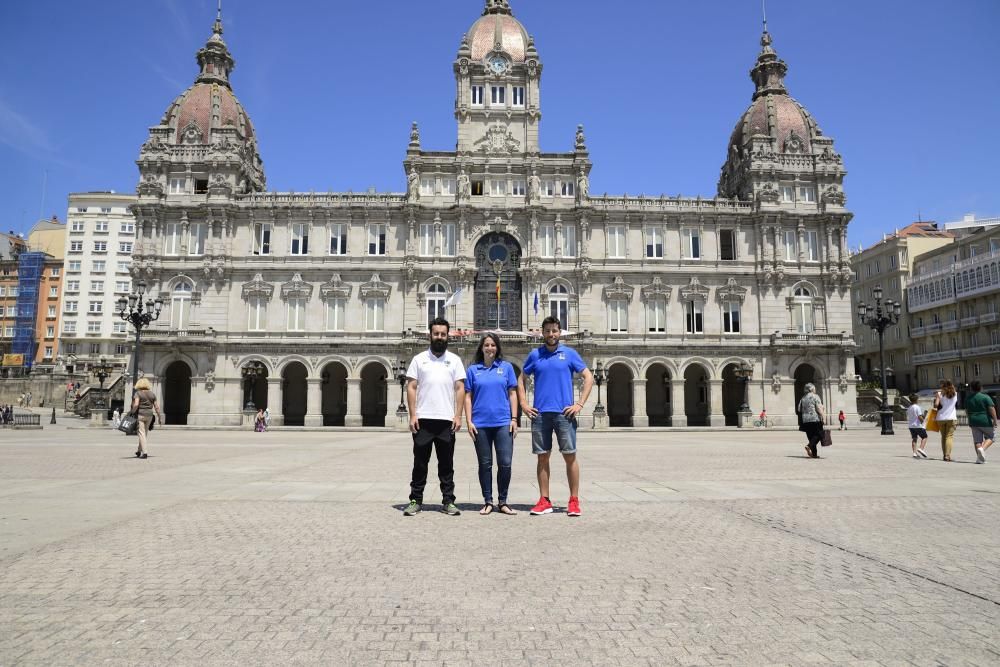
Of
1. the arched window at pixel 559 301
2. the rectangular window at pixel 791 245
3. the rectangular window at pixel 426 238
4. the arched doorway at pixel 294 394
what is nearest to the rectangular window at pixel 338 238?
the rectangular window at pixel 426 238

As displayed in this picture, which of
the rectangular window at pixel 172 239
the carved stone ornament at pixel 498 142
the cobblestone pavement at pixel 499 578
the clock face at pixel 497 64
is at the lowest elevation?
the cobblestone pavement at pixel 499 578

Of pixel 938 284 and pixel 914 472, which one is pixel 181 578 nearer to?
pixel 914 472

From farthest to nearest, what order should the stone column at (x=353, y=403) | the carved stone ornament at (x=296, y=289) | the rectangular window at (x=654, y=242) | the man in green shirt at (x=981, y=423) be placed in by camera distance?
1. the rectangular window at (x=654, y=242)
2. the carved stone ornament at (x=296, y=289)
3. the stone column at (x=353, y=403)
4. the man in green shirt at (x=981, y=423)

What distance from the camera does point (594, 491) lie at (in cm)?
1041

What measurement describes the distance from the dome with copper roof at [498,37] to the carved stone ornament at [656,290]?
63.9 ft

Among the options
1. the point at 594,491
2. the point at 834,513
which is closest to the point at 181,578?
the point at 594,491

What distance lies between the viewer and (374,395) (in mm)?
50906

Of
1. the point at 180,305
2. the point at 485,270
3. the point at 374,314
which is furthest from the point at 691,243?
the point at 180,305

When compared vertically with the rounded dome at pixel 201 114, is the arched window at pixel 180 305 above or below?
below

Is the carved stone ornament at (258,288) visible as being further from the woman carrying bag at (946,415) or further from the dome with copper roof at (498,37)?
the woman carrying bag at (946,415)

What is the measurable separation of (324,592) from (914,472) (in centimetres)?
1284

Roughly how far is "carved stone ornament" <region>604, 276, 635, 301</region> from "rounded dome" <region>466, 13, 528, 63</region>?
60.4 ft

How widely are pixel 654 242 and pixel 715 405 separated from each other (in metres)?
12.6

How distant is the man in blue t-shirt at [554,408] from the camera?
26.9 feet
